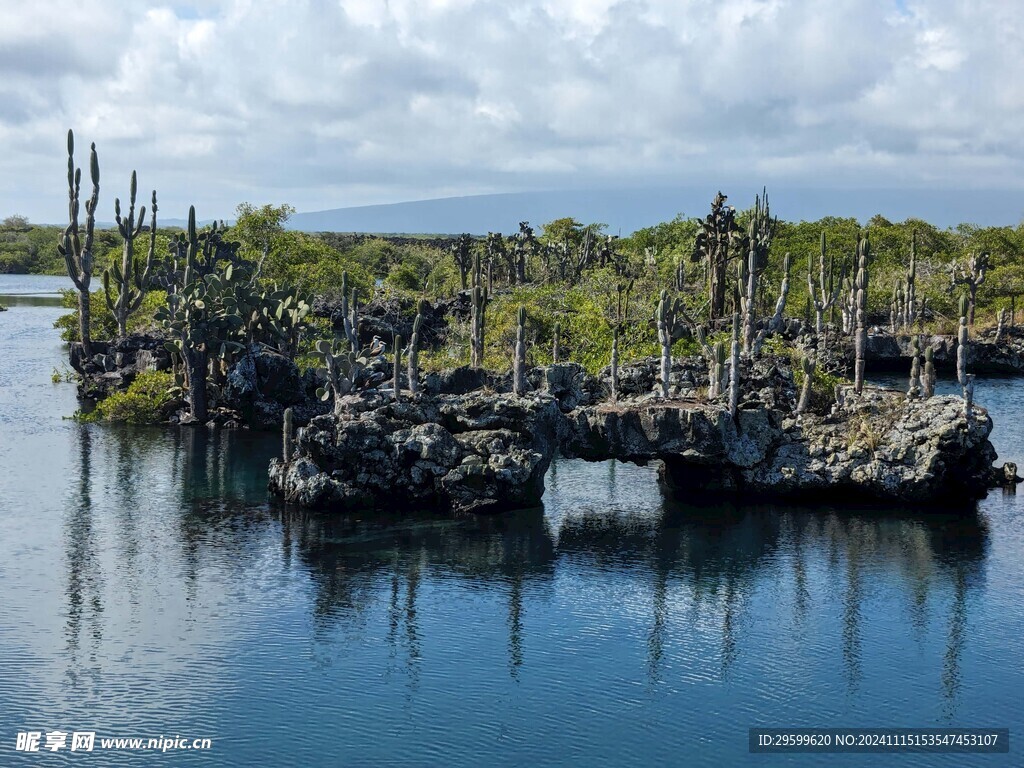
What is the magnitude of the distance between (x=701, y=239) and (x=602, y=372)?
929 inches

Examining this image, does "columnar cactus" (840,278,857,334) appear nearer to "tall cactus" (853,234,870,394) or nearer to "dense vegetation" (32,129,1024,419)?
"dense vegetation" (32,129,1024,419)

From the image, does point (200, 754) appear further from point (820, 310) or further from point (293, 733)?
point (820, 310)

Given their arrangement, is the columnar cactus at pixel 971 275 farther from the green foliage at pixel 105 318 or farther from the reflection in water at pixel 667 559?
the green foliage at pixel 105 318

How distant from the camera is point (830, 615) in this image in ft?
101

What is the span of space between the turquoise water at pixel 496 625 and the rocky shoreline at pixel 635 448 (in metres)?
1.23

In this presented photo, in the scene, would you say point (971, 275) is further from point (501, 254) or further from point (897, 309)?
point (501, 254)

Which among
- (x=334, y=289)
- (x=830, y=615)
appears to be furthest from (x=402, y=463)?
(x=334, y=289)

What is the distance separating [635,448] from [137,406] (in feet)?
94.5

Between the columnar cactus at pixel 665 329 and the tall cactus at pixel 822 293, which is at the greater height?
the tall cactus at pixel 822 293

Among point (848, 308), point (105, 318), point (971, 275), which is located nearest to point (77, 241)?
point (105, 318)

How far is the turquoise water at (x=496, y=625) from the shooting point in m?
23.9

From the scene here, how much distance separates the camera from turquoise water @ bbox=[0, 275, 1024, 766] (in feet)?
78.5

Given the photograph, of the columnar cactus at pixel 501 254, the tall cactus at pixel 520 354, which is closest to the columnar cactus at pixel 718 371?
the tall cactus at pixel 520 354

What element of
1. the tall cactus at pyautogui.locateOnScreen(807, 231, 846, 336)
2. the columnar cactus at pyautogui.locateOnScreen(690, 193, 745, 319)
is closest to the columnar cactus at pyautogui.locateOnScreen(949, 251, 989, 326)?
the tall cactus at pyautogui.locateOnScreen(807, 231, 846, 336)
